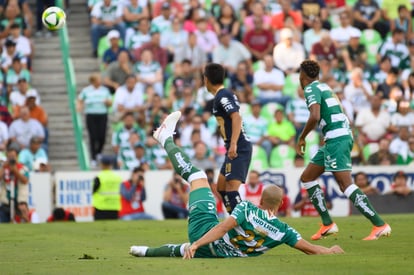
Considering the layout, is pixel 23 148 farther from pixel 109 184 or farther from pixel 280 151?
pixel 280 151

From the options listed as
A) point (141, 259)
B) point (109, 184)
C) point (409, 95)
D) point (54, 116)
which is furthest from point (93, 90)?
point (141, 259)

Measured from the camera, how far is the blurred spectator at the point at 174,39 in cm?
2984

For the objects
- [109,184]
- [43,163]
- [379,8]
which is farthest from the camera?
[379,8]

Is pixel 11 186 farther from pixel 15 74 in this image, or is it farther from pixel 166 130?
pixel 166 130

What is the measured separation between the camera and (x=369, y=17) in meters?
32.0

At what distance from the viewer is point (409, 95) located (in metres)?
Result: 29.1

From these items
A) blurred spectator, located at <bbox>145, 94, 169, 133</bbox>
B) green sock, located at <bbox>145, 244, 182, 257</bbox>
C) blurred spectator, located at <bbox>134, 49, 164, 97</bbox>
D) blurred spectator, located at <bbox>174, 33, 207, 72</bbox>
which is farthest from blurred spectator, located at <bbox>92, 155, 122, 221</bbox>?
green sock, located at <bbox>145, 244, 182, 257</bbox>

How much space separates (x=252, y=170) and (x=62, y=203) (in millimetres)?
4124

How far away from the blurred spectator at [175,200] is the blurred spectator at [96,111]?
3379mm

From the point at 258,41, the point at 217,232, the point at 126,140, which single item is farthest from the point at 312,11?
the point at 217,232

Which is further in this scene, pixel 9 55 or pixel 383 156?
pixel 9 55

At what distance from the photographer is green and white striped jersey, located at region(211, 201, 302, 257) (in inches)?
497

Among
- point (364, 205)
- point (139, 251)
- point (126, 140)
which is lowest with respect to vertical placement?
point (139, 251)

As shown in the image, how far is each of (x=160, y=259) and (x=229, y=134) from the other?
3435 millimetres
